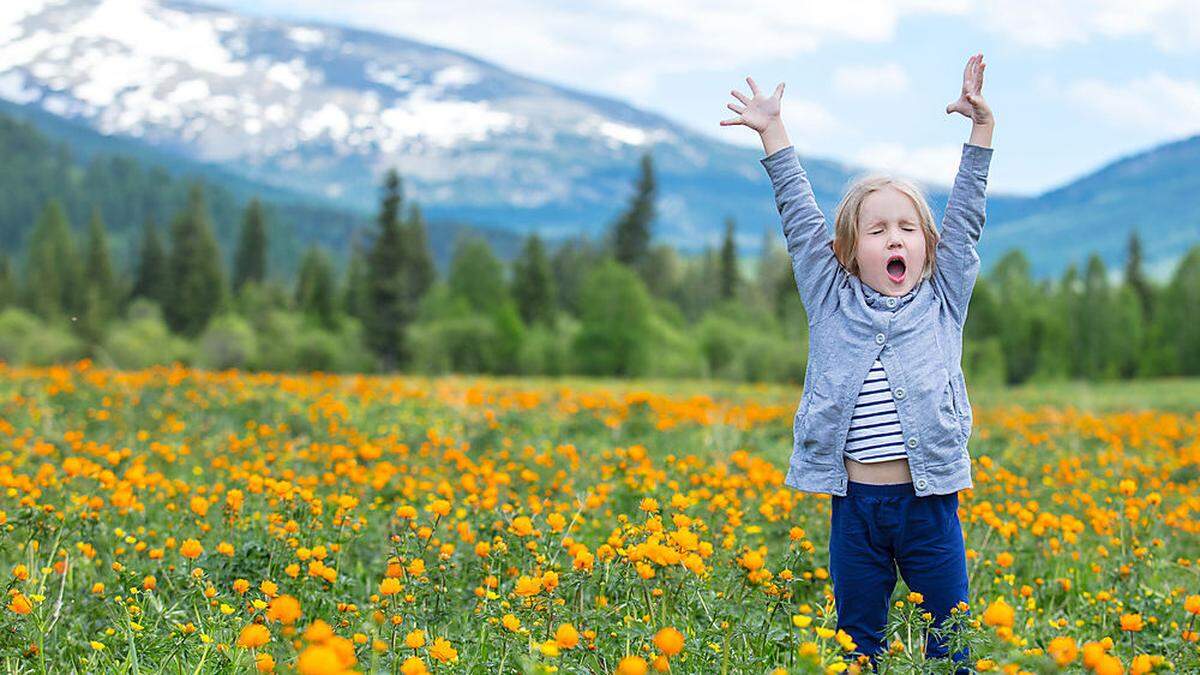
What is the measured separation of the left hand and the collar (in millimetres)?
637

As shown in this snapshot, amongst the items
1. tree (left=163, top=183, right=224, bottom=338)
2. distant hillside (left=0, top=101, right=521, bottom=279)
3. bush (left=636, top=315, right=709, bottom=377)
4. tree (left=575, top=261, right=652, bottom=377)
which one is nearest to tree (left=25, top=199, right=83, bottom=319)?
tree (left=163, top=183, right=224, bottom=338)

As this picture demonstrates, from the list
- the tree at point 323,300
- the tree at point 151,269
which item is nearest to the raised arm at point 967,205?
the tree at point 323,300

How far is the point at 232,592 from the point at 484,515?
3.51 ft

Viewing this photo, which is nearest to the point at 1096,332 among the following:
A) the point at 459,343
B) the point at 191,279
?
the point at 459,343

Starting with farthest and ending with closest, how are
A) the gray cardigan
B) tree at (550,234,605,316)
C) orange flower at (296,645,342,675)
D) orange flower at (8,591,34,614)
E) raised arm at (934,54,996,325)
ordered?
1. tree at (550,234,605,316)
2. raised arm at (934,54,996,325)
3. the gray cardigan
4. orange flower at (8,591,34,614)
5. orange flower at (296,645,342,675)

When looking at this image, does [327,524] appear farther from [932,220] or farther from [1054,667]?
[1054,667]

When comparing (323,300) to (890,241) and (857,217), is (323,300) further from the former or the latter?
(890,241)

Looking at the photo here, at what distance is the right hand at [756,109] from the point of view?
161 inches

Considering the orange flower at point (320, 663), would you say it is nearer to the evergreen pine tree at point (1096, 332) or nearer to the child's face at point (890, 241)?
the child's face at point (890, 241)

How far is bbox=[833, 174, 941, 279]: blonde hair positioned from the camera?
3928mm

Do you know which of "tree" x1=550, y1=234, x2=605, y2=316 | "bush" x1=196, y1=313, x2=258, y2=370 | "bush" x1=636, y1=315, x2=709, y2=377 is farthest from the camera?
"tree" x1=550, y1=234, x2=605, y2=316

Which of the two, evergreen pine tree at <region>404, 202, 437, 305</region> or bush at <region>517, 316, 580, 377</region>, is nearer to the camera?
bush at <region>517, 316, 580, 377</region>

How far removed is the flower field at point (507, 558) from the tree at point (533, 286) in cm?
5356

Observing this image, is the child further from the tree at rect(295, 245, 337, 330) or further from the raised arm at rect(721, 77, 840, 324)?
the tree at rect(295, 245, 337, 330)
